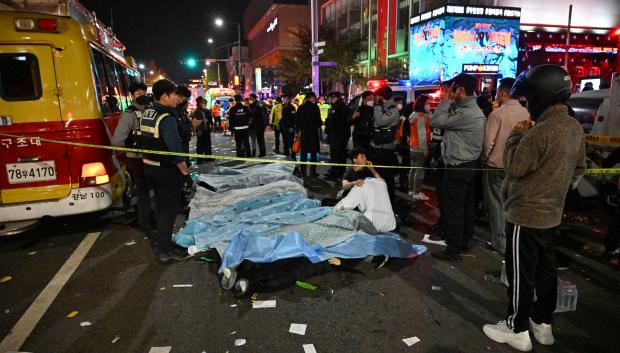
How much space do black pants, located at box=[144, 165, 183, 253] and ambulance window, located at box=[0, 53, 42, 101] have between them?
6.27 feet

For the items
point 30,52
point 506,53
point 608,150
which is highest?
point 506,53

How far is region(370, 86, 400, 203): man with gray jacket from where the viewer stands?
6828 mm

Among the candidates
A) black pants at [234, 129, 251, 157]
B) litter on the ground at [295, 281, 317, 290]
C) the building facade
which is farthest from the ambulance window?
the building facade

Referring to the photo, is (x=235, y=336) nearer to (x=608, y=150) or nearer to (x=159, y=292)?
(x=159, y=292)

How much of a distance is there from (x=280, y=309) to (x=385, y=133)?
12.8 feet

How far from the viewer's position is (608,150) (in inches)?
258

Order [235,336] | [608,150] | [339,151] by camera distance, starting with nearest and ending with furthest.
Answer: [235,336], [608,150], [339,151]

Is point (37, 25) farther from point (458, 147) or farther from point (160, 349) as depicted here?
point (458, 147)

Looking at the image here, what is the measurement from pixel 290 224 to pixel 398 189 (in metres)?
4.53

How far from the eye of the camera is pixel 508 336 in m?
3.28

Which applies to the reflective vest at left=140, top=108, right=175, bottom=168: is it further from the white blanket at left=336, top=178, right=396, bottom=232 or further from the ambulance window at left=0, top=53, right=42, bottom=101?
the white blanket at left=336, top=178, right=396, bottom=232

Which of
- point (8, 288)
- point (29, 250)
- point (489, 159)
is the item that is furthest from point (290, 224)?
point (29, 250)

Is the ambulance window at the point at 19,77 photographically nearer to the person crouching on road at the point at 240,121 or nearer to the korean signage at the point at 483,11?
the person crouching on road at the point at 240,121

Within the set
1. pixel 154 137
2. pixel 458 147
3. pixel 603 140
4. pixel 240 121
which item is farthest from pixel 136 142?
pixel 603 140
